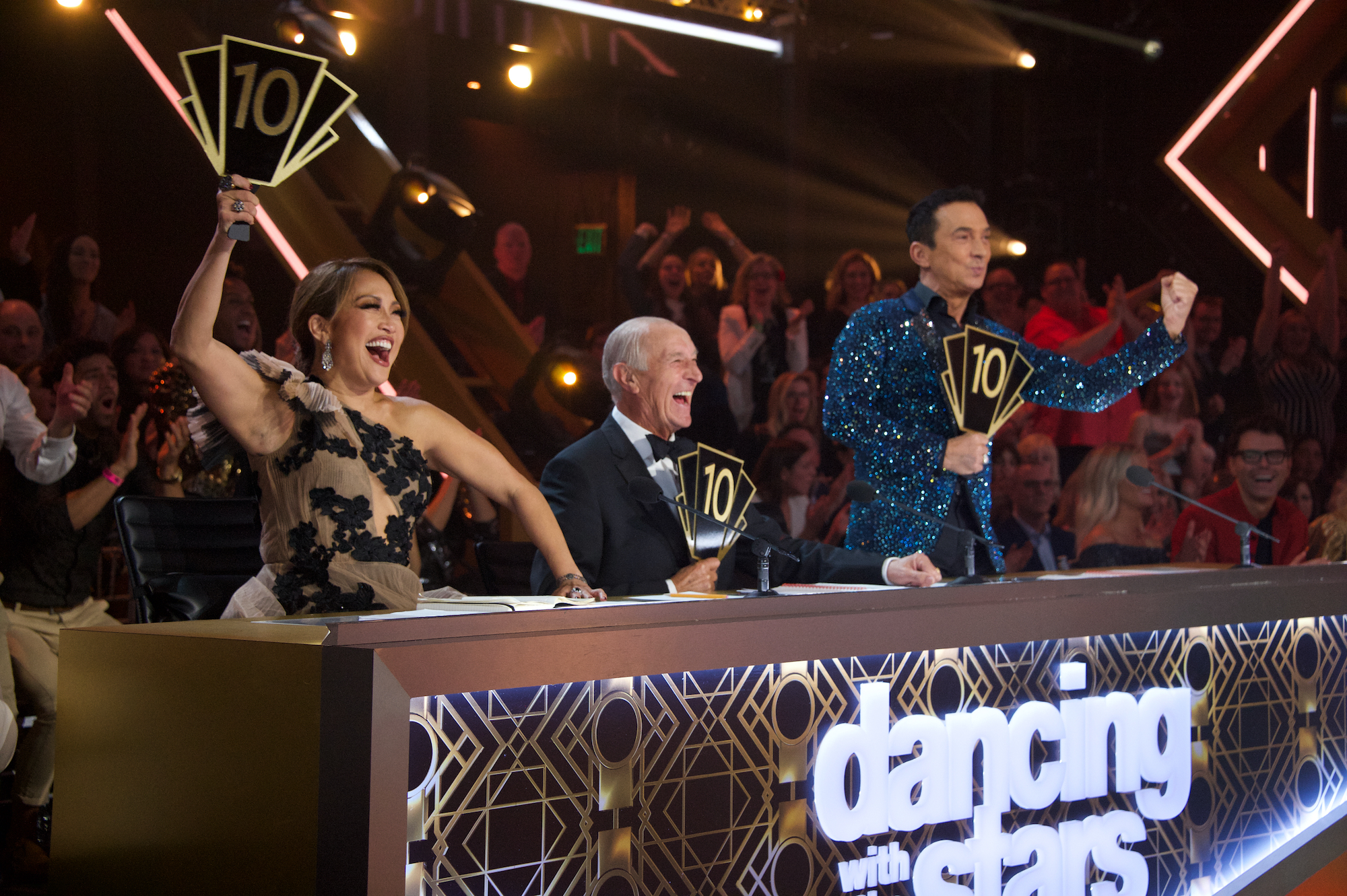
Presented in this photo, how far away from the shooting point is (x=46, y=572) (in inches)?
146

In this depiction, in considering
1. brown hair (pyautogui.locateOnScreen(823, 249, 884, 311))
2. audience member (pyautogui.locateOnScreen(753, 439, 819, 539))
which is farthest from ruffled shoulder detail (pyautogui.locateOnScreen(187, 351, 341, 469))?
brown hair (pyautogui.locateOnScreen(823, 249, 884, 311))

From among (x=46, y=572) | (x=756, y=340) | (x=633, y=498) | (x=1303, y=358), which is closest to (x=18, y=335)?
(x=46, y=572)

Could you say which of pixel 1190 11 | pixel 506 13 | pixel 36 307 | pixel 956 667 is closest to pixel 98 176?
pixel 36 307

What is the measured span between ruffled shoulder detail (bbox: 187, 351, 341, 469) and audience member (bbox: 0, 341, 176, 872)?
173cm

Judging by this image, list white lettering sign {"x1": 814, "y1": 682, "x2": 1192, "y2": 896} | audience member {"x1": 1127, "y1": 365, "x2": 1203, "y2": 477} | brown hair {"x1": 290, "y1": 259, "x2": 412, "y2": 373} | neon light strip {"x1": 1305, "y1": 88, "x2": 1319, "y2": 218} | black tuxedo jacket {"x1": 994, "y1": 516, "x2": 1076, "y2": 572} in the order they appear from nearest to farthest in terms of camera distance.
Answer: white lettering sign {"x1": 814, "y1": 682, "x2": 1192, "y2": 896}, brown hair {"x1": 290, "y1": 259, "x2": 412, "y2": 373}, black tuxedo jacket {"x1": 994, "y1": 516, "x2": 1076, "y2": 572}, audience member {"x1": 1127, "y1": 365, "x2": 1203, "y2": 477}, neon light strip {"x1": 1305, "y1": 88, "x2": 1319, "y2": 218}

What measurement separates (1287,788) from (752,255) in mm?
4205

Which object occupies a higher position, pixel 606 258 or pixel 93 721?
pixel 606 258

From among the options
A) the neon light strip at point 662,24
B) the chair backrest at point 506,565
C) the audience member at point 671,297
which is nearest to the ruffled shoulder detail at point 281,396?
the chair backrest at point 506,565

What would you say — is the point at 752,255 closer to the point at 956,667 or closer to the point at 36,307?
the point at 36,307

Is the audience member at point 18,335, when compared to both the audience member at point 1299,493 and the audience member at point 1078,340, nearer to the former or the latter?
the audience member at point 1078,340

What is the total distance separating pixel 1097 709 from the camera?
228cm

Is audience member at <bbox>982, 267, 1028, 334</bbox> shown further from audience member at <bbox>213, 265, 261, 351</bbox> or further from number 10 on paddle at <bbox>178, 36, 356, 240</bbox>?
number 10 on paddle at <bbox>178, 36, 356, 240</bbox>

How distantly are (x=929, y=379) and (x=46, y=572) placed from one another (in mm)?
2604

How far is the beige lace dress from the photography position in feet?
6.82
